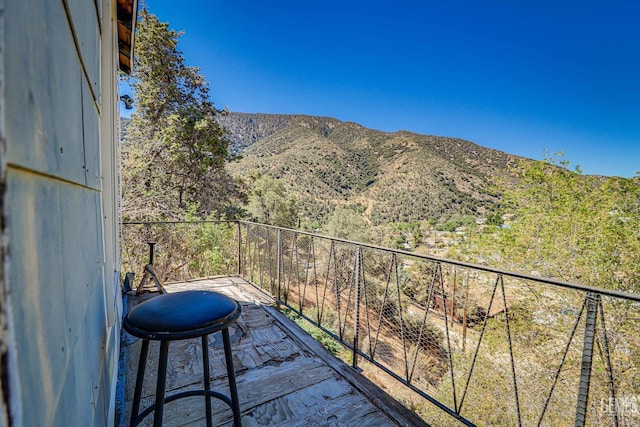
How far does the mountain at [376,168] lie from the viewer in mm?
22266

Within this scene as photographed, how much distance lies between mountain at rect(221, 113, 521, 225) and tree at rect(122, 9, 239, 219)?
958 cm

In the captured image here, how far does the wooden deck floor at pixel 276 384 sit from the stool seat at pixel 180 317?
100 cm

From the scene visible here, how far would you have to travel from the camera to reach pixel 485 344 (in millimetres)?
7836

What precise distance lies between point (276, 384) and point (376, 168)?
26.7 m

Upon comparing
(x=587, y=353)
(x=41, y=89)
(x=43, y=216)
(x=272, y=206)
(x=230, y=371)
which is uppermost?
(x=41, y=89)

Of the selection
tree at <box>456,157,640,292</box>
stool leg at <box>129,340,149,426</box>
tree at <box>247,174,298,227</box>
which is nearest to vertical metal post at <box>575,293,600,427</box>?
stool leg at <box>129,340,149,426</box>

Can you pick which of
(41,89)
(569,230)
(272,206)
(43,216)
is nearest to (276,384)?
(43,216)

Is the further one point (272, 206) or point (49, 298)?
point (272, 206)

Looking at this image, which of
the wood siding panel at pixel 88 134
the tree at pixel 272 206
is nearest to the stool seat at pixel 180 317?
the wood siding panel at pixel 88 134

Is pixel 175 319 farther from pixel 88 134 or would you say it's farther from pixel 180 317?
pixel 88 134

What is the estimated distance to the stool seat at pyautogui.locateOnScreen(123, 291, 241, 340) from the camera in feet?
3.53

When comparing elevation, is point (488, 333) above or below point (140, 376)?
below

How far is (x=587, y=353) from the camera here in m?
1.43

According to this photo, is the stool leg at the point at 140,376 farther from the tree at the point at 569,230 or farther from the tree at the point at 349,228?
the tree at the point at 349,228
